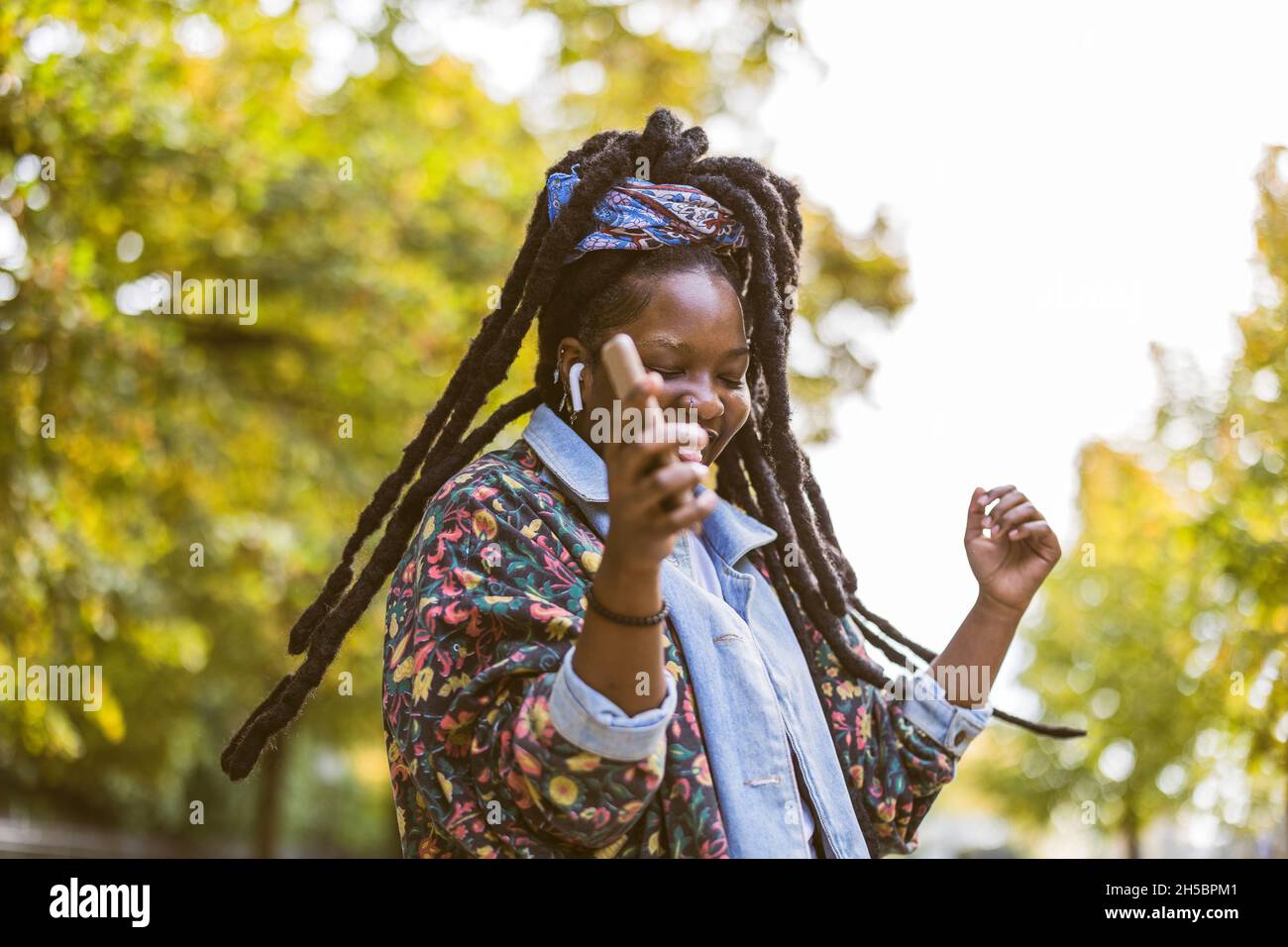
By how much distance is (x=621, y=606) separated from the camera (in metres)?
1.85

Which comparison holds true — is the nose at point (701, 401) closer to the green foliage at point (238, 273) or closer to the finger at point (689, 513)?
the finger at point (689, 513)

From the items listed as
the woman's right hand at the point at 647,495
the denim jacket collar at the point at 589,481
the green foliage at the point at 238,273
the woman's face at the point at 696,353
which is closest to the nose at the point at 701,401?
the woman's face at the point at 696,353

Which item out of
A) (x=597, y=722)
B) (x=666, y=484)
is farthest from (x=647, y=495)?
(x=597, y=722)

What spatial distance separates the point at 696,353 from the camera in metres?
2.37

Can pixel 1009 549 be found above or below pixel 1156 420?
below

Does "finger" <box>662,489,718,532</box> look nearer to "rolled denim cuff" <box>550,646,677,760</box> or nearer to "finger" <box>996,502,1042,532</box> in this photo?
"rolled denim cuff" <box>550,646,677,760</box>

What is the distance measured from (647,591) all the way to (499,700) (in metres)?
0.33

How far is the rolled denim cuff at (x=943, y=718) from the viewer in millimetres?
2742

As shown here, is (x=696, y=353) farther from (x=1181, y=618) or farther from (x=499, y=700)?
(x=1181, y=618)

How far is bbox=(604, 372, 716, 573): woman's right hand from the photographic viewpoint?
69.0 inches
